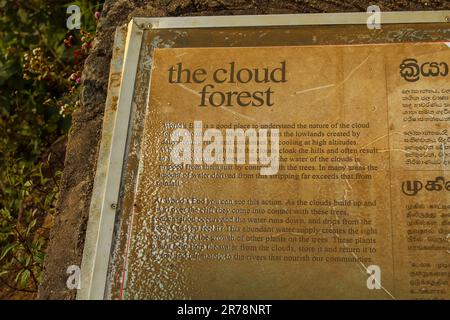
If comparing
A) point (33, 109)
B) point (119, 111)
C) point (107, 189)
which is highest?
point (33, 109)

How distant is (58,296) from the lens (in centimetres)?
190

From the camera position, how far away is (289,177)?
6.07ft

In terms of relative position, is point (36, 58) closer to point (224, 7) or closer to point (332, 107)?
point (224, 7)

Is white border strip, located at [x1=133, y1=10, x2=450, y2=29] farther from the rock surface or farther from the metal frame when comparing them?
the rock surface

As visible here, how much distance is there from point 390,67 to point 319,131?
36 cm

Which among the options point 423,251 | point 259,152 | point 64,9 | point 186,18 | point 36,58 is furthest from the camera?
point 64,9

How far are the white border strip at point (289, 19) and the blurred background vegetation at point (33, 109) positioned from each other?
2.51 ft

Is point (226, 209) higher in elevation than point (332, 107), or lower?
lower

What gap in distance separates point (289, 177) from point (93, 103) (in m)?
0.90

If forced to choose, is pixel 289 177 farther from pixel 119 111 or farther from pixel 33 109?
pixel 33 109

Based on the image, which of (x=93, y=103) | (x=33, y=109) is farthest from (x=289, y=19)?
(x=33, y=109)

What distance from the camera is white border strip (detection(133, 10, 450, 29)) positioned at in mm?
2031

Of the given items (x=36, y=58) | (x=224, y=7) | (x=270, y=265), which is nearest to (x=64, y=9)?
(x=36, y=58)

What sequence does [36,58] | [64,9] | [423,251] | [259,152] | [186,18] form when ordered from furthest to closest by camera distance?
[64,9], [36,58], [186,18], [259,152], [423,251]
